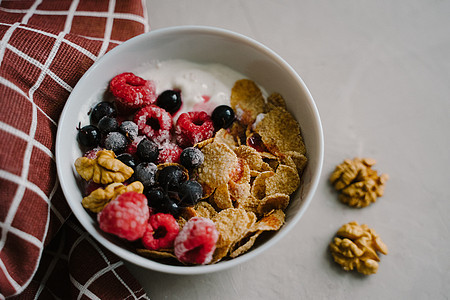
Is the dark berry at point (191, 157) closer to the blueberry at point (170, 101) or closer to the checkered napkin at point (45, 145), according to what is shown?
the blueberry at point (170, 101)

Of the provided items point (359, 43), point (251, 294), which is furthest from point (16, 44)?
point (359, 43)

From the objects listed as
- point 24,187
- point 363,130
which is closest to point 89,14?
point 24,187

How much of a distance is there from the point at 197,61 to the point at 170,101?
0.16m

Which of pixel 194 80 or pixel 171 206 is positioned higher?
pixel 194 80

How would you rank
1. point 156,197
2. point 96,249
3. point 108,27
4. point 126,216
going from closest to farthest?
point 126,216, point 156,197, point 96,249, point 108,27

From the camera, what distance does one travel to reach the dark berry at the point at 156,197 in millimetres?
820

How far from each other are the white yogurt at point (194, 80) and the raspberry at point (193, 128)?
0.04 meters

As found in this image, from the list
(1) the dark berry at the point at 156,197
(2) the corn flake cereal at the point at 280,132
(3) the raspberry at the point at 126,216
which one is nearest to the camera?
(3) the raspberry at the point at 126,216

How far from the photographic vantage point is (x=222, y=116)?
36.4 inches

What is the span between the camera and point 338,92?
3.71ft

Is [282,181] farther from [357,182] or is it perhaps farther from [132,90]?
[132,90]

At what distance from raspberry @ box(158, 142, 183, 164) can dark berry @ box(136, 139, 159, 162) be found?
0.07ft

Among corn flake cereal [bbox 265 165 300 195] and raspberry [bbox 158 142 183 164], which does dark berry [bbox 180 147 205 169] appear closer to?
raspberry [bbox 158 142 183 164]

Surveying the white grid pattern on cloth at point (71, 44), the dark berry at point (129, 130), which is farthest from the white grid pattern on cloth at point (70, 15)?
the dark berry at point (129, 130)
